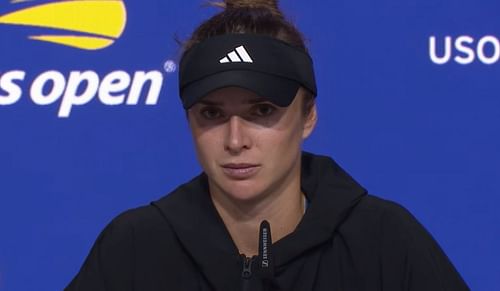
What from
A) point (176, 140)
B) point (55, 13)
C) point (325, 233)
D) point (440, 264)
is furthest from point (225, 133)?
point (55, 13)

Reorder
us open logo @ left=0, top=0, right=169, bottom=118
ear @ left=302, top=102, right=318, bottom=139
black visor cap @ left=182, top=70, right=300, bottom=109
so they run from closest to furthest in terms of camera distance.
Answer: black visor cap @ left=182, top=70, right=300, bottom=109, ear @ left=302, top=102, right=318, bottom=139, us open logo @ left=0, top=0, right=169, bottom=118

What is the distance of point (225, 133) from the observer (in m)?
0.86

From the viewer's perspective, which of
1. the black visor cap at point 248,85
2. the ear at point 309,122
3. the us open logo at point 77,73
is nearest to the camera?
the black visor cap at point 248,85

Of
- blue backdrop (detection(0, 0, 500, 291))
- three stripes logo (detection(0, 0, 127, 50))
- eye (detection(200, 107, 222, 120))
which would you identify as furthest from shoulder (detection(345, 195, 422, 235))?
three stripes logo (detection(0, 0, 127, 50))

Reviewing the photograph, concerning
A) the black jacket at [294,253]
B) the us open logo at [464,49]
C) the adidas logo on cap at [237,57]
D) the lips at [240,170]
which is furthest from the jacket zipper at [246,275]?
the us open logo at [464,49]

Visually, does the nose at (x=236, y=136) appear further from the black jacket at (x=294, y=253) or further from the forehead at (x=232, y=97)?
the black jacket at (x=294, y=253)

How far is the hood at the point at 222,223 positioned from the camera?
0.93 meters

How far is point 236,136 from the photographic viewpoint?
849 millimetres

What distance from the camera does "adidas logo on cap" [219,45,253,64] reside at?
854 mm

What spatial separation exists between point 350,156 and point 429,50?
24 cm

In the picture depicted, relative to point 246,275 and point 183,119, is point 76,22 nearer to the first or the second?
point 183,119

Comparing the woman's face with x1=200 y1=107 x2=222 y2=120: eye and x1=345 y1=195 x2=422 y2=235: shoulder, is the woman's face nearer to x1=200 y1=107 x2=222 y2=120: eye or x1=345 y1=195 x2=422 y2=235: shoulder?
x1=200 y1=107 x2=222 y2=120: eye

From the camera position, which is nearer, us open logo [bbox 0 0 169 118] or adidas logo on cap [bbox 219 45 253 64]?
adidas logo on cap [bbox 219 45 253 64]

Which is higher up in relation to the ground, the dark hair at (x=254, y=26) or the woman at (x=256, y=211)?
the dark hair at (x=254, y=26)
